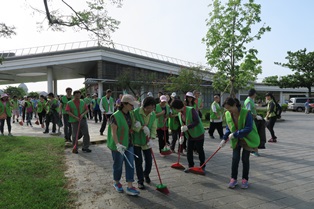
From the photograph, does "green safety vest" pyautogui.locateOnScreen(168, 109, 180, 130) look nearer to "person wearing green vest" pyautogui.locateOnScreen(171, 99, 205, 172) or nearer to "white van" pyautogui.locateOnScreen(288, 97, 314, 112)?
"person wearing green vest" pyautogui.locateOnScreen(171, 99, 205, 172)

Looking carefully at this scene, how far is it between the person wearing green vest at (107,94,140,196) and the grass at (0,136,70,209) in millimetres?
934

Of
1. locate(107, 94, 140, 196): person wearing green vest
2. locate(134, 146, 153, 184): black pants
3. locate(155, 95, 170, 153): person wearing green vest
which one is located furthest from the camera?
locate(155, 95, 170, 153): person wearing green vest

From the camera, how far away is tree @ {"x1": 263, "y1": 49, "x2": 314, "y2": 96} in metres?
35.6

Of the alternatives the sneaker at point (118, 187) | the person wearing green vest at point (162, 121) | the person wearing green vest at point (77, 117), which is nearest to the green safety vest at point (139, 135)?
the sneaker at point (118, 187)

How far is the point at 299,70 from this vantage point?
36.7 m

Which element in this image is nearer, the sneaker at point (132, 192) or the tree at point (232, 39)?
the sneaker at point (132, 192)

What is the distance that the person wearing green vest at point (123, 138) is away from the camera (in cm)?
400

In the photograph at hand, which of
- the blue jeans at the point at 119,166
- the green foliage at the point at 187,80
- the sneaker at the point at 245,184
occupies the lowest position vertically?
the sneaker at the point at 245,184

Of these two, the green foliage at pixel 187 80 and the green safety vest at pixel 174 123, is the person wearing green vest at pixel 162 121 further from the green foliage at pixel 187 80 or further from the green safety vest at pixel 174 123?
the green foliage at pixel 187 80

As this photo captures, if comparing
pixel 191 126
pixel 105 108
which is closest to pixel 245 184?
pixel 191 126

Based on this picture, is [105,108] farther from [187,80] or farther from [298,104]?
[298,104]

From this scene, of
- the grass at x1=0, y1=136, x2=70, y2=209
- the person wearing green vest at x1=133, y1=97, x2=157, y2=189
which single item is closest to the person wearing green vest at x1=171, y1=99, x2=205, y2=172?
the person wearing green vest at x1=133, y1=97, x2=157, y2=189

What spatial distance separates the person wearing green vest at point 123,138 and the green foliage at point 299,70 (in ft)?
124

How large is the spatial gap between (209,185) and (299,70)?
37.8m
